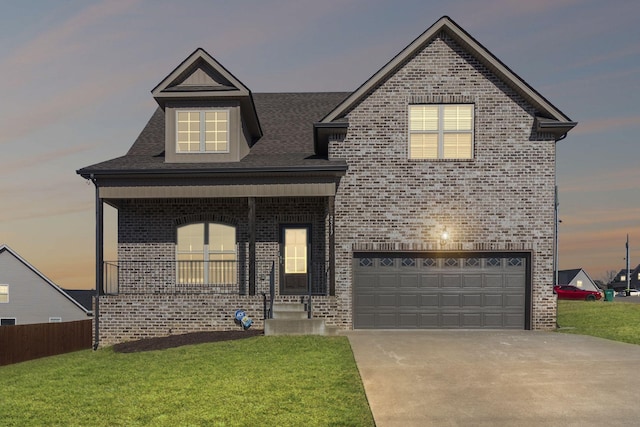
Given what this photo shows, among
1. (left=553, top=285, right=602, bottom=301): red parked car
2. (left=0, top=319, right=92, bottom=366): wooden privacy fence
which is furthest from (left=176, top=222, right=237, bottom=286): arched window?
(left=553, top=285, right=602, bottom=301): red parked car

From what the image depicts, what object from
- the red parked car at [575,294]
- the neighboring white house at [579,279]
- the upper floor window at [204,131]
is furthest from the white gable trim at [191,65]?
the neighboring white house at [579,279]

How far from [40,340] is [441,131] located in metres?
19.9

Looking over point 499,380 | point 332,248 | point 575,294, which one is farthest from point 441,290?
point 575,294

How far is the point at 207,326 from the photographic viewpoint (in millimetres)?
15703

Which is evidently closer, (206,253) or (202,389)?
(202,389)

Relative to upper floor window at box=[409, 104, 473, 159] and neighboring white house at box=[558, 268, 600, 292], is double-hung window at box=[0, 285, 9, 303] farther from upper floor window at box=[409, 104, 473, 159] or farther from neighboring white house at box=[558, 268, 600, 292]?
neighboring white house at box=[558, 268, 600, 292]

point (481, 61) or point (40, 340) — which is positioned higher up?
point (481, 61)

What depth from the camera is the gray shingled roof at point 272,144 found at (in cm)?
1595

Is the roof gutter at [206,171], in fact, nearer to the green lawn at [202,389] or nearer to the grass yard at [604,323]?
the green lawn at [202,389]

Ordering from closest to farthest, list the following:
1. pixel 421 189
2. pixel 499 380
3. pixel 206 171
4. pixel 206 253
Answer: pixel 499 380 < pixel 206 171 < pixel 421 189 < pixel 206 253

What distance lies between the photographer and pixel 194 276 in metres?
17.7

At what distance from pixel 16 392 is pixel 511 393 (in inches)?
348

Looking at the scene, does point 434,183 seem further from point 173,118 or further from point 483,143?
point 173,118

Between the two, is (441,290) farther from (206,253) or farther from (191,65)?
(191,65)
